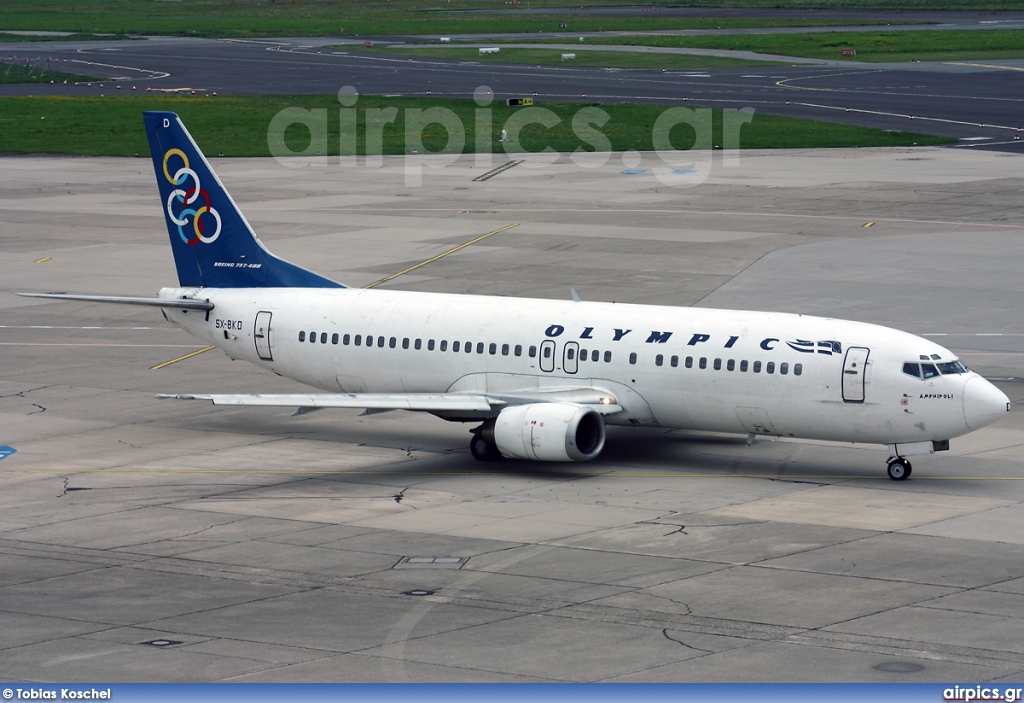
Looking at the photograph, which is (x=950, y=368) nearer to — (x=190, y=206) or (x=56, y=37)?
(x=190, y=206)

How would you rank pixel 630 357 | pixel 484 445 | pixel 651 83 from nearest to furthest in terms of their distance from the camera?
1. pixel 630 357
2. pixel 484 445
3. pixel 651 83

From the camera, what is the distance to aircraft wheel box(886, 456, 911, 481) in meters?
37.4

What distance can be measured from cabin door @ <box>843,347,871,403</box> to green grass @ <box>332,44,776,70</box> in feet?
363

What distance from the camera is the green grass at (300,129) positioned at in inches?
4065

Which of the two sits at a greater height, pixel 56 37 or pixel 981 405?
pixel 56 37

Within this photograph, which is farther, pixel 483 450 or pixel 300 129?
pixel 300 129

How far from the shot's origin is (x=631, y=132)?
10644 cm

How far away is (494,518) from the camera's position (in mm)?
34844

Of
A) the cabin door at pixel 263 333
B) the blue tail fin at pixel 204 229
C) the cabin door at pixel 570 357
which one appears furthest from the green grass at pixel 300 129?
the cabin door at pixel 570 357

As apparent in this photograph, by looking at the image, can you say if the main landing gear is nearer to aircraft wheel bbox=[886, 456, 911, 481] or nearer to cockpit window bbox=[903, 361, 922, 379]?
aircraft wheel bbox=[886, 456, 911, 481]

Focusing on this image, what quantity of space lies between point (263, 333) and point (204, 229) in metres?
4.20

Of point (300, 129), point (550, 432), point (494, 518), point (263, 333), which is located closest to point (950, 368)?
point (550, 432)

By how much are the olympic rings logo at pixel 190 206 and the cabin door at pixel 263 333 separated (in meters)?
3.36

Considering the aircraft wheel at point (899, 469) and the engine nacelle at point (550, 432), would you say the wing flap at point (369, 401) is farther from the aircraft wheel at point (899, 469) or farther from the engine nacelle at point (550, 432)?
the aircraft wheel at point (899, 469)
